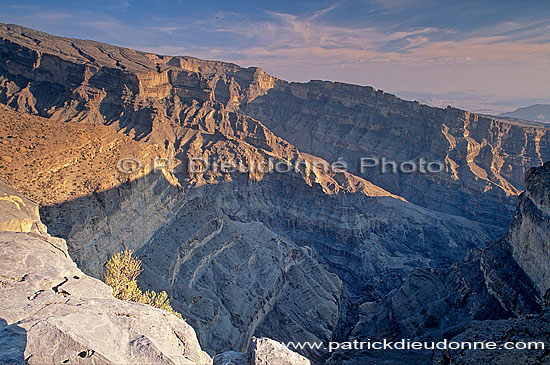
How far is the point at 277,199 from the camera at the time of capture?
8012 cm

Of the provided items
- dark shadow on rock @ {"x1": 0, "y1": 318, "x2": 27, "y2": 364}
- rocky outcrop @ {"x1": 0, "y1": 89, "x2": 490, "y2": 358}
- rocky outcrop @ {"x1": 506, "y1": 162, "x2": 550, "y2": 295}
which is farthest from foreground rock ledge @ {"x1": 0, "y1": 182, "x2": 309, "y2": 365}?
rocky outcrop @ {"x1": 506, "y1": 162, "x2": 550, "y2": 295}

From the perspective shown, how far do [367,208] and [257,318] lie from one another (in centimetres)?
5253

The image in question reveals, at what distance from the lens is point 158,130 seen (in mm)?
73938

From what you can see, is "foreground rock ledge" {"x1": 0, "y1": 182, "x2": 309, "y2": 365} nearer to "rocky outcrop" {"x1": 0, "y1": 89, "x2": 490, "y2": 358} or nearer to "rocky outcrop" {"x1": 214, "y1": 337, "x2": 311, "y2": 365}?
"rocky outcrop" {"x1": 214, "y1": 337, "x2": 311, "y2": 365}

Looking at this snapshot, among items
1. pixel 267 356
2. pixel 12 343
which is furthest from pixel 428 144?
pixel 12 343

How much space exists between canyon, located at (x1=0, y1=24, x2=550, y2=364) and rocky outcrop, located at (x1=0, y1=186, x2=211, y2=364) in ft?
12.3

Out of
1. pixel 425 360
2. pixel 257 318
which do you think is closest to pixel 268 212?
pixel 257 318

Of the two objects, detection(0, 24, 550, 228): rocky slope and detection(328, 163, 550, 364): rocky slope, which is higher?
detection(0, 24, 550, 228): rocky slope

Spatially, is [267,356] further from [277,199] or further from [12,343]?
[277,199]

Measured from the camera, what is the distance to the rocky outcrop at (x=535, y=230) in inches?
1237

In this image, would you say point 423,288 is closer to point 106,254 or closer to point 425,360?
point 425,360

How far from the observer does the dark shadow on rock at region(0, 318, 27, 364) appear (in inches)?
364

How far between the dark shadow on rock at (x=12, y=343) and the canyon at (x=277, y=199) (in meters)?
8.02

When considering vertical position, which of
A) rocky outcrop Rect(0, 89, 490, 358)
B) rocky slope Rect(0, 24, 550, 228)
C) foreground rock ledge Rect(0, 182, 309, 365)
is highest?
rocky slope Rect(0, 24, 550, 228)
